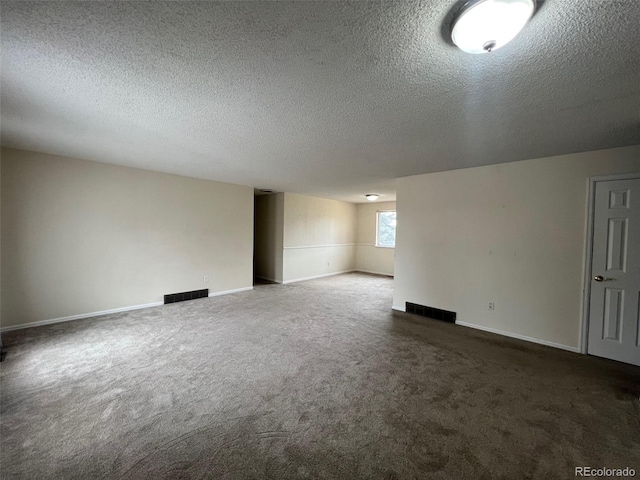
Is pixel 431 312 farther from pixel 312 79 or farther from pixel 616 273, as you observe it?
pixel 312 79

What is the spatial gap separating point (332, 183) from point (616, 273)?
4.18 m

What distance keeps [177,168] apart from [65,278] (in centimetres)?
226

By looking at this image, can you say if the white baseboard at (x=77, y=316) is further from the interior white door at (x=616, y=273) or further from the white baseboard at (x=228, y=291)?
the interior white door at (x=616, y=273)

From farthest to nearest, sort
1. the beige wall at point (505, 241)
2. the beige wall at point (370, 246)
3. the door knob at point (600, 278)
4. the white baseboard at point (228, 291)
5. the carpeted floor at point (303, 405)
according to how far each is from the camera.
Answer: the beige wall at point (370, 246) < the white baseboard at point (228, 291) < the beige wall at point (505, 241) < the door knob at point (600, 278) < the carpeted floor at point (303, 405)

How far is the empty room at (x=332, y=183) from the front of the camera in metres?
1.40

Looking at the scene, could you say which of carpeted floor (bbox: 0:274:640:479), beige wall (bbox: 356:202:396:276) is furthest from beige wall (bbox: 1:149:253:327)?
beige wall (bbox: 356:202:396:276)

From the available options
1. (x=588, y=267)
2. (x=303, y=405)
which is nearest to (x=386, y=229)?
(x=588, y=267)

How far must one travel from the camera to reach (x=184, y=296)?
498cm

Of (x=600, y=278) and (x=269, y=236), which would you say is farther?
(x=269, y=236)

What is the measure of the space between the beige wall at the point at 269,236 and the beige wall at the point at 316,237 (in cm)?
19

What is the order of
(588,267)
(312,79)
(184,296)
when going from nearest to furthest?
(312,79), (588,267), (184,296)

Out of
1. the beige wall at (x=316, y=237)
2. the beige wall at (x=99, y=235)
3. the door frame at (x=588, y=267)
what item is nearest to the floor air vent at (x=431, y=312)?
the door frame at (x=588, y=267)

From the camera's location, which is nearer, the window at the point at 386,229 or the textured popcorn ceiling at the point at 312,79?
the textured popcorn ceiling at the point at 312,79

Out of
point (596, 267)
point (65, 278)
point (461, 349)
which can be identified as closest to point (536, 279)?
point (596, 267)
